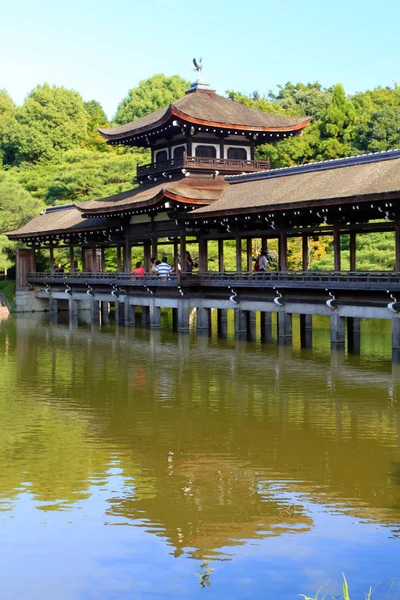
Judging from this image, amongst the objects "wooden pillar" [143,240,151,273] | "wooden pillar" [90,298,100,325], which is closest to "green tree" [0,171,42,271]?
"wooden pillar" [90,298,100,325]

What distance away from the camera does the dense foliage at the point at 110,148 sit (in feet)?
172

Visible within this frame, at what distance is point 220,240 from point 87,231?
918 cm

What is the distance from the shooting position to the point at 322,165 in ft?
95.8

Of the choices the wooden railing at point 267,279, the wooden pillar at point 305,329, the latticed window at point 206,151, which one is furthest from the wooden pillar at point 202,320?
the latticed window at point 206,151

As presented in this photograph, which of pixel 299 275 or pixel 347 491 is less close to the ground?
pixel 299 275

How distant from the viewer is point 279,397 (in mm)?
18547

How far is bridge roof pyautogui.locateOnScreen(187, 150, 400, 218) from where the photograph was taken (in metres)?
24.1

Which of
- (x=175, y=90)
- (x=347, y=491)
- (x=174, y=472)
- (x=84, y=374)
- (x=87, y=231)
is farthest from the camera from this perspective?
(x=175, y=90)

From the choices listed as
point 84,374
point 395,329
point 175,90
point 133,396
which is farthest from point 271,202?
point 175,90

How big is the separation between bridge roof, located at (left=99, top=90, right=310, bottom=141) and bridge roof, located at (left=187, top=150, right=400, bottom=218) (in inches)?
121

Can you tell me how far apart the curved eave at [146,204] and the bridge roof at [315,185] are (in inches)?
16.3

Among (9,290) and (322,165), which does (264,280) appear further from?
(9,290)

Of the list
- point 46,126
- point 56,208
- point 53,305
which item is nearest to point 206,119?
point 53,305

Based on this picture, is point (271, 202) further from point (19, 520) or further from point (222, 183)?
point (19, 520)
